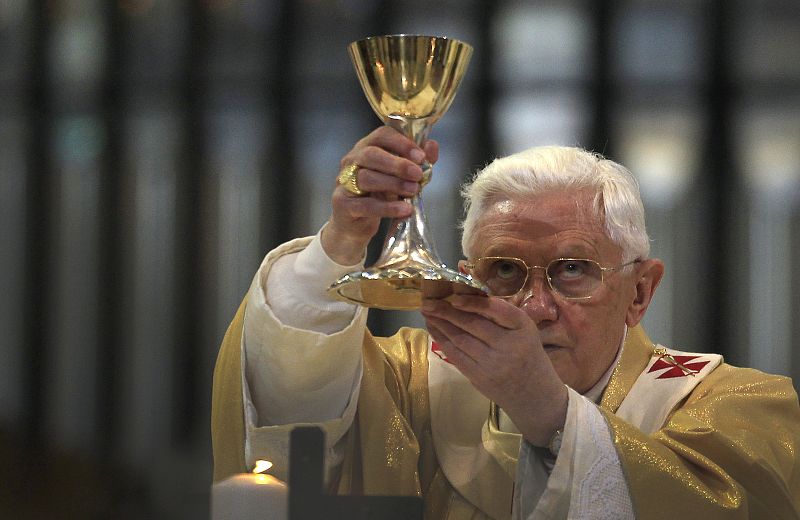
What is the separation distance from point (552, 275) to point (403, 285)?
0.76m

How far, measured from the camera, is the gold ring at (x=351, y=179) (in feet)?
6.66

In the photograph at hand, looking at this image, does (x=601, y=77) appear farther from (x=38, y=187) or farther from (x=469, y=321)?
(x=469, y=321)

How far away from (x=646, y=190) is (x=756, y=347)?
828 mm

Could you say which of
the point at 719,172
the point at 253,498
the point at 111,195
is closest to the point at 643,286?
the point at 253,498

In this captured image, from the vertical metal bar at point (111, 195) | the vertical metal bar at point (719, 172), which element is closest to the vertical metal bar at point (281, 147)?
the vertical metal bar at point (111, 195)

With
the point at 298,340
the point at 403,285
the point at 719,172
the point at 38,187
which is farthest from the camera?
the point at 38,187

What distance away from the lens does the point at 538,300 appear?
2547mm

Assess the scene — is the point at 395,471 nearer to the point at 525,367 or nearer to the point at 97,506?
the point at 525,367

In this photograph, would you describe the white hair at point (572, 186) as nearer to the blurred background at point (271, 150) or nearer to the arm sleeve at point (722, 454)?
the arm sleeve at point (722, 454)

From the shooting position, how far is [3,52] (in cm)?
577

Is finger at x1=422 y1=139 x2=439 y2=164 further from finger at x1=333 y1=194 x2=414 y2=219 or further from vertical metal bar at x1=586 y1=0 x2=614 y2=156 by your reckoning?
vertical metal bar at x1=586 y1=0 x2=614 y2=156

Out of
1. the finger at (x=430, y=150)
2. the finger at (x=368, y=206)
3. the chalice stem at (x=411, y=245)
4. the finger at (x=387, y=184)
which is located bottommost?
the chalice stem at (x=411, y=245)

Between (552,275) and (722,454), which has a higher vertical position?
(552,275)

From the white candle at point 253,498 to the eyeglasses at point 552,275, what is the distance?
1066 millimetres
